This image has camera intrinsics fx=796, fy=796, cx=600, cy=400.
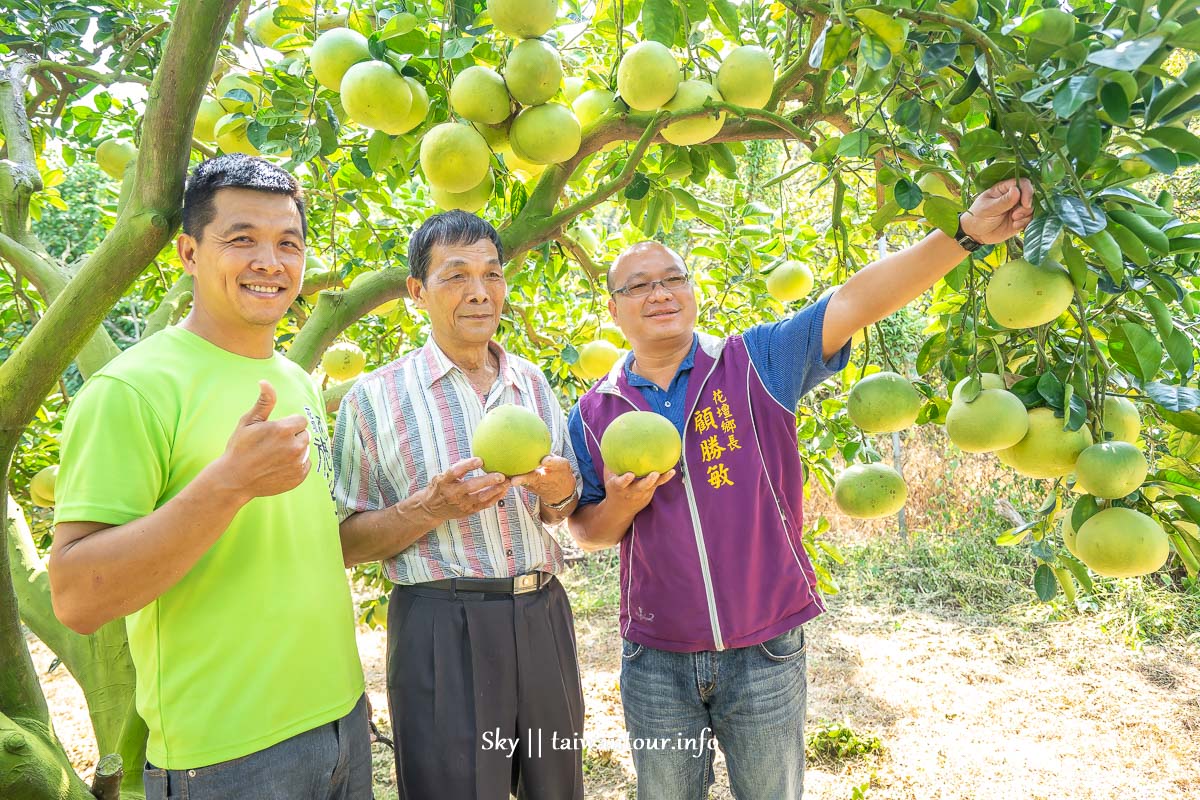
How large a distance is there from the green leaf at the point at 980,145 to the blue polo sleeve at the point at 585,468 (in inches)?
43.5

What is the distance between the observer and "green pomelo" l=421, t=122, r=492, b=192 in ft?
5.08

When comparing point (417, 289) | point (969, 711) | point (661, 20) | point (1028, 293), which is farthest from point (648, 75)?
point (969, 711)

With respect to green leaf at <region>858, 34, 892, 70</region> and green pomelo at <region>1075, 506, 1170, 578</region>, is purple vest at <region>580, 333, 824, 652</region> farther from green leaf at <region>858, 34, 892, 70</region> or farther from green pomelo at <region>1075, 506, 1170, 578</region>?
green leaf at <region>858, 34, 892, 70</region>

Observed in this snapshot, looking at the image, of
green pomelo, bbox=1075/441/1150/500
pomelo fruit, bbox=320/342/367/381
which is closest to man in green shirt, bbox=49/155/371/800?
green pomelo, bbox=1075/441/1150/500

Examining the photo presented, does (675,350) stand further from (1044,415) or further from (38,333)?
(38,333)

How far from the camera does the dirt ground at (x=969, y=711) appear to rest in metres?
3.35

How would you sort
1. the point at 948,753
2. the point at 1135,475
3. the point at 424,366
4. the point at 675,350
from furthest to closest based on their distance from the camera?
the point at 948,753
the point at 675,350
the point at 424,366
the point at 1135,475

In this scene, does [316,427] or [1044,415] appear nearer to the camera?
[1044,415]

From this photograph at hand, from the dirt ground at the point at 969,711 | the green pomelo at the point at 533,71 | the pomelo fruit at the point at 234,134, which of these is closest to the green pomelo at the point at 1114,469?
the green pomelo at the point at 533,71

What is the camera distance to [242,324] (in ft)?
4.79

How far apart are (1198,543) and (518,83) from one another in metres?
1.49

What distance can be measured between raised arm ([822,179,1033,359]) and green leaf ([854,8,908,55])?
296mm

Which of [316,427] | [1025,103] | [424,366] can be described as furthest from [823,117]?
[316,427]

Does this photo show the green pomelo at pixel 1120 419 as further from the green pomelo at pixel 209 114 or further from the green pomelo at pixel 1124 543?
the green pomelo at pixel 209 114
